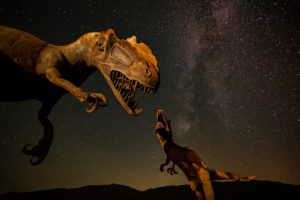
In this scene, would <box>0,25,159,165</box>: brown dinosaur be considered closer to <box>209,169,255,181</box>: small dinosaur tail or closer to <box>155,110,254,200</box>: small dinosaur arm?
<box>155,110,254,200</box>: small dinosaur arm

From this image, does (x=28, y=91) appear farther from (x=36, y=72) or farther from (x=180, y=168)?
(x=180, y=168)

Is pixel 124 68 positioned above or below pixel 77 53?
above

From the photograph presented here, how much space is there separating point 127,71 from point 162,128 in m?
2.08

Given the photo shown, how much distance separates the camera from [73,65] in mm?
3234

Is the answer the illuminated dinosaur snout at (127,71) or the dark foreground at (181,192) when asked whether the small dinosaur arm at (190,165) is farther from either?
the dark foreground at (181,192)

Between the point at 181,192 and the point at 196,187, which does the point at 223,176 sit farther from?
the point at 181,192

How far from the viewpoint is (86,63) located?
3.26 m

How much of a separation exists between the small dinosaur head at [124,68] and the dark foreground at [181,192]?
2442cm

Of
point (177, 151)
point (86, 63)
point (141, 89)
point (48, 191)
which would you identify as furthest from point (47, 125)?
point (48, 191)

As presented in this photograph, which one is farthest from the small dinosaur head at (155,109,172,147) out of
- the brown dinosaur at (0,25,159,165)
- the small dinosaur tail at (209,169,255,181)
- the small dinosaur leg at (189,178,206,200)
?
the brown dinosaur at (0,25,159,165)

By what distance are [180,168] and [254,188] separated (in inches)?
1136

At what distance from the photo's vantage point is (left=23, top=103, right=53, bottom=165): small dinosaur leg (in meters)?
3.58

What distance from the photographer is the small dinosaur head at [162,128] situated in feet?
15.7

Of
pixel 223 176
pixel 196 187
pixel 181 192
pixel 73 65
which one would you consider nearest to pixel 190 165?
pixel 196 187
